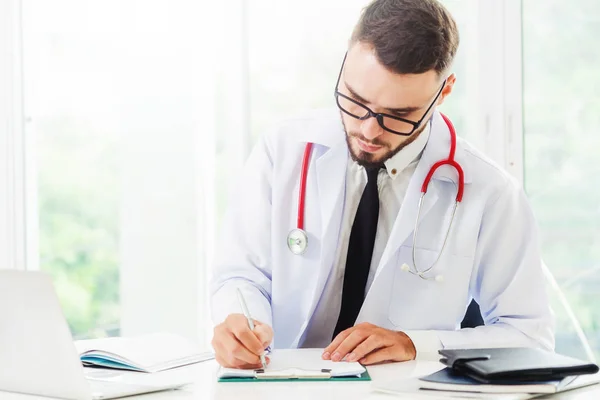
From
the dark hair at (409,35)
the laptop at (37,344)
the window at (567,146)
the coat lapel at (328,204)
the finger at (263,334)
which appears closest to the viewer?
the laptop at (37,344)

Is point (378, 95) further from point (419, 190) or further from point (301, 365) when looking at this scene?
point (301, 365)

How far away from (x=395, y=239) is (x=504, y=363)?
543 mm

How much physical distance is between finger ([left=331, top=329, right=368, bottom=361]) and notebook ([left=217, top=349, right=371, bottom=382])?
2 centimetres

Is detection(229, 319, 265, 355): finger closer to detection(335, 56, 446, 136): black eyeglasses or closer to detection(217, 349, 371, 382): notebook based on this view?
detection(217, 349, 371, 382): notebook

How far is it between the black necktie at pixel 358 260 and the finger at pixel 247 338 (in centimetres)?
39

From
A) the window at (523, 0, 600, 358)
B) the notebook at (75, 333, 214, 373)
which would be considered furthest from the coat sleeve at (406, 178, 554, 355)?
the window at (523, 0, 600, 358)

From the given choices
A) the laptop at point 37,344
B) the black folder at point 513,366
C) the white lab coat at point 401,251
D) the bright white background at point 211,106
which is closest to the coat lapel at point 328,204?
the white lab coat at point 401,251

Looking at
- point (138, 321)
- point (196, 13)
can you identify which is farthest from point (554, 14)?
point (138, 321)

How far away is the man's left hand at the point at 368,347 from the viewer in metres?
1.45

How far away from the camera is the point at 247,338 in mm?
1390

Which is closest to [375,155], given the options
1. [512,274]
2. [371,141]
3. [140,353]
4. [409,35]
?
[371,141]

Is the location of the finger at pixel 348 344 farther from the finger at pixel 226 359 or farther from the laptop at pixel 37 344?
the laptop at pixel 37 344

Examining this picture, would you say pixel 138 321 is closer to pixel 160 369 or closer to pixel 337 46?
pixel 337 46

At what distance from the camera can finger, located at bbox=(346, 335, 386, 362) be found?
1.44 meters
